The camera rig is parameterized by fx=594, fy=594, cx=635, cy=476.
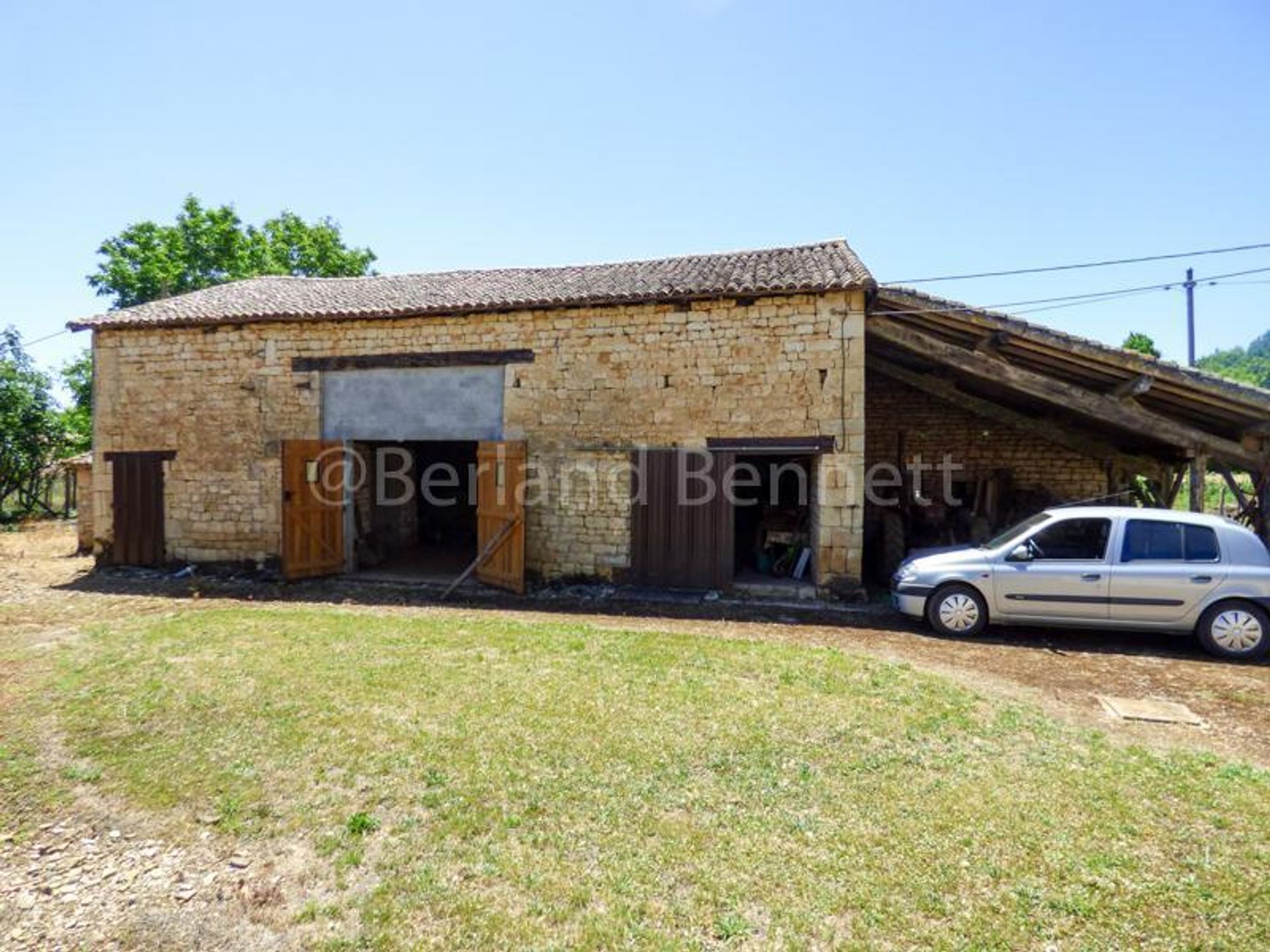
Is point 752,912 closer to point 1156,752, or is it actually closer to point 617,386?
point 1156,752

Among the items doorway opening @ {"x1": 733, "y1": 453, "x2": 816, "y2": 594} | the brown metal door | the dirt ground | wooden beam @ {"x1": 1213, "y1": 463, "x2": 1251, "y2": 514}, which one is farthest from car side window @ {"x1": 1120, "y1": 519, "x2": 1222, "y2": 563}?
the brown metal door

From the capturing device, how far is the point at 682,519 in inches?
346

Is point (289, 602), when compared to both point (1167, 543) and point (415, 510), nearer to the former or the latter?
point (415, 510)

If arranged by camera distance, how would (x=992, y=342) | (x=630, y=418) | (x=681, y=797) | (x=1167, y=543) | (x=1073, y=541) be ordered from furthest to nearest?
(x=630, y=418), (x=992, y=342), (x=1073, y=541), (x=1167, y=543), (x=681, y=797)

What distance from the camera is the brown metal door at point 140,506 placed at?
10.4 meters

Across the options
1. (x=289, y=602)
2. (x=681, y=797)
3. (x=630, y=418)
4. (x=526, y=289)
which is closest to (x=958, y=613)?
(x=681, y=797)

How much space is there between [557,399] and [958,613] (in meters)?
6.09

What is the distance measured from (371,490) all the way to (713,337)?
7245 millimetres

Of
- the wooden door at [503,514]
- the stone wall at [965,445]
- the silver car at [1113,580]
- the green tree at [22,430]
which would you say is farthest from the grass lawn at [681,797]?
the green tree at [22,430]

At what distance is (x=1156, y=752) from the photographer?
12.8 feet

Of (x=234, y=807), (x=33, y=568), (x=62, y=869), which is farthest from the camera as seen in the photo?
(x=33, y=568)

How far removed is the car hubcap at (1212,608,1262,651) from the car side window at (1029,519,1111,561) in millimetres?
1161

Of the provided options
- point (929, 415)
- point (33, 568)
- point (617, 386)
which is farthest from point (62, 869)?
Result: point (929, 415)

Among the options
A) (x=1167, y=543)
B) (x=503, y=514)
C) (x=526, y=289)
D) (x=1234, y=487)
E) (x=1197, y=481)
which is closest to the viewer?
(x=1167, y=543)
